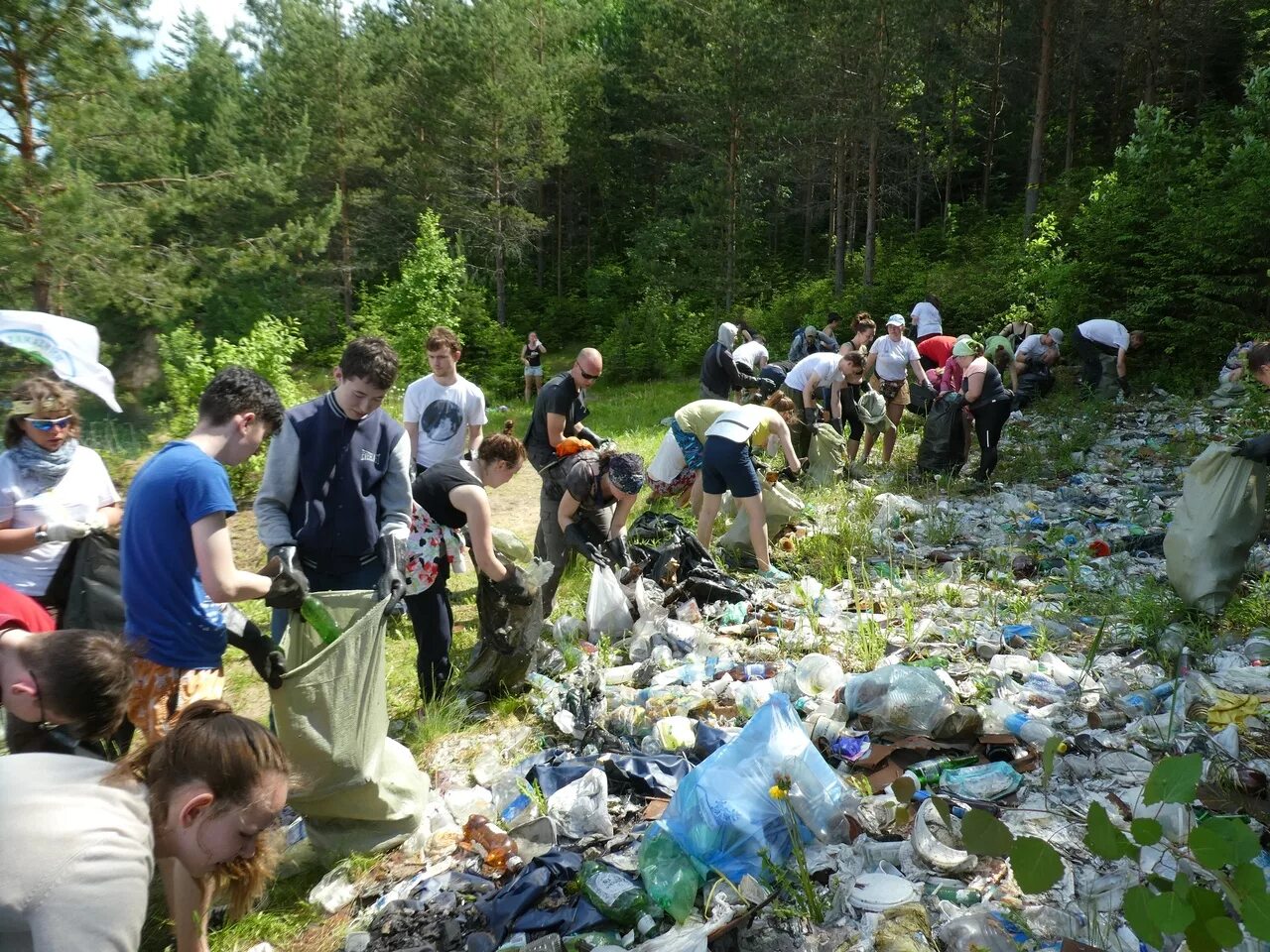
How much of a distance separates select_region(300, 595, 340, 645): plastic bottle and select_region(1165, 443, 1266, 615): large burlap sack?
154 inches

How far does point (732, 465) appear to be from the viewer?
500 cm

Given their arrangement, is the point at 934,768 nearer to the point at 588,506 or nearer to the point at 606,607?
the point at 606,607

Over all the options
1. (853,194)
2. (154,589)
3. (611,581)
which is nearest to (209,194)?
(611,581)

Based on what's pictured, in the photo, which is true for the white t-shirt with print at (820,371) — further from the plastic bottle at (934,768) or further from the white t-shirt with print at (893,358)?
the plastic bottle at (934,768)

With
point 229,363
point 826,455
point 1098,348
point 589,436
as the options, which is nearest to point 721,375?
point 826,455

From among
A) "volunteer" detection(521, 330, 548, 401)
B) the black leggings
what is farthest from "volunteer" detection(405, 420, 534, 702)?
"volunteer" detection(521, 330, 548, 401)

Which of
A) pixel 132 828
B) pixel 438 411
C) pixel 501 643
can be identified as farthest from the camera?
pixel 438 411

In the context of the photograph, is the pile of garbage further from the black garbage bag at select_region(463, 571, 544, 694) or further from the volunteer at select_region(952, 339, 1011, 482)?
the volunteer at select_region(952, 339, 1011, 482)

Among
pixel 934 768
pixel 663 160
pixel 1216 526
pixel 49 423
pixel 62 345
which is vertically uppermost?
pixel 663 160

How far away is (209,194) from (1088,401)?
40.1 feet

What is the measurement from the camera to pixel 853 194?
21.8 meters

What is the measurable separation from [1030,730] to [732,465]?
2.34 m

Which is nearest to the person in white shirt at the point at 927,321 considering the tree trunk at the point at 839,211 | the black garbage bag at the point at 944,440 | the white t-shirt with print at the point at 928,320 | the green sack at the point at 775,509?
the white t-shirt with print at the point at 928,320

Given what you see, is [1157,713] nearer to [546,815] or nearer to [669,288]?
[546,815]
